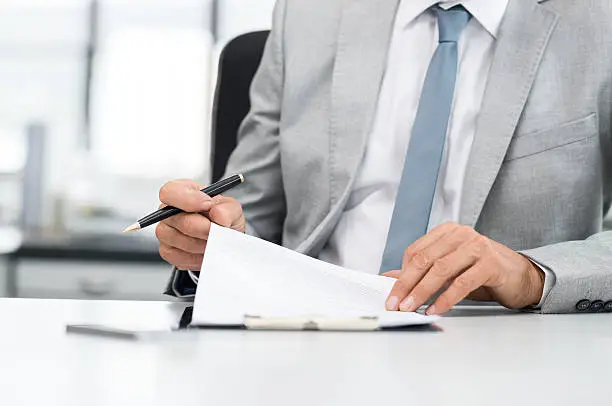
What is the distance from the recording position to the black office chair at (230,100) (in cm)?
154

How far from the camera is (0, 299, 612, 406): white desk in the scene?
44 centimetres

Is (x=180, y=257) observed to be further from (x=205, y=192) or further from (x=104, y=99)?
(x=104, y=99)

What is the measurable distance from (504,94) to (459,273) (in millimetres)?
452

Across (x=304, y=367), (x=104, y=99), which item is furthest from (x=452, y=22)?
(x=104, y=99)

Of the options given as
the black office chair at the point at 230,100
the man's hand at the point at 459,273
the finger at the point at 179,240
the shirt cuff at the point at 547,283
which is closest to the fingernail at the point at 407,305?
the man's hand at the point at 459,273

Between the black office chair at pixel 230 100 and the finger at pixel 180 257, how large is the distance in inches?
17.9

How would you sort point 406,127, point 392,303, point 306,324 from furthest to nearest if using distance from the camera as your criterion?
point 406,127 → point 392,303 → point 306,324

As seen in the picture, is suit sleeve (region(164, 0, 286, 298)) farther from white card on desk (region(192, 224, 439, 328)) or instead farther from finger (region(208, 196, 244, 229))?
white card on desk (region(192, 224, 439, 328))

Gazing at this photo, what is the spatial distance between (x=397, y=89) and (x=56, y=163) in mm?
4428

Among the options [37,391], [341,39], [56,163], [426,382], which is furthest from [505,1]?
[56,163]

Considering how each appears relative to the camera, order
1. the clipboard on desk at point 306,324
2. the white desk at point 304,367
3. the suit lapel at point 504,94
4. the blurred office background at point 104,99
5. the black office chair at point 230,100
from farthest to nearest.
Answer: the blurred office background at point 104,99
the black office chair at point 230,100
the suit lapel at point 504,94
the clipboard on desk at point 306,324
the white desk at point 304,367

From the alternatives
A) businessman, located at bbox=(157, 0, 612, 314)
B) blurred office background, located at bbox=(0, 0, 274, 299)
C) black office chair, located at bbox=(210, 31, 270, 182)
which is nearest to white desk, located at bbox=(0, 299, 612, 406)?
businessman, located at bbox=(157, 0, 612, 314)

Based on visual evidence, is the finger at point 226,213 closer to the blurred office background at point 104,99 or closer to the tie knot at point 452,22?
the tie knot at point 452,22

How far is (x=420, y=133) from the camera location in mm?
1240
